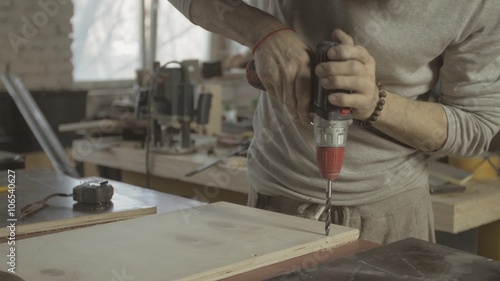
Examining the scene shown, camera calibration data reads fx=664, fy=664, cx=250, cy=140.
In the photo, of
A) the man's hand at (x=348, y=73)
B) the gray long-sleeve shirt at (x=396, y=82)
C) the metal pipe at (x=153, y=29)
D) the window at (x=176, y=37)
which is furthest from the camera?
the window at (x=176, y=37)

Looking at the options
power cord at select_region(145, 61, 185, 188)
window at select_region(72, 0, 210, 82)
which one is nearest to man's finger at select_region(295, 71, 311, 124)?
power cord at select_region(145, 61, 185, 188)

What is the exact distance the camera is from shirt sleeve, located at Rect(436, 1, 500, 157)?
1257mm

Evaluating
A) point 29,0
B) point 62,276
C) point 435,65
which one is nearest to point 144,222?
point 62,276

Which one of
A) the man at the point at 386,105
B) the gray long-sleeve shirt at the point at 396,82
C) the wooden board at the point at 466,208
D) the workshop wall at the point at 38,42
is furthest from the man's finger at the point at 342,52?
the workshop wall at the point at 38,42

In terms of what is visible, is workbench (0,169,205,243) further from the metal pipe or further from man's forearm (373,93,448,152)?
the metal pipe

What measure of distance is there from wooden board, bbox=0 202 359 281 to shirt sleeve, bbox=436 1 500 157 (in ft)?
1.20

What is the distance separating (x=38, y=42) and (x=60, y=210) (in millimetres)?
3329

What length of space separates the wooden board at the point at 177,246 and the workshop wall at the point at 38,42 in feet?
A: 10.7

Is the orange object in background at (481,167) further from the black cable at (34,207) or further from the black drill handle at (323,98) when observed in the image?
the black cable at (34,207)

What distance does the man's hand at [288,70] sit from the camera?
1.06 m

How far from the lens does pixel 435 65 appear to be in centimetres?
133

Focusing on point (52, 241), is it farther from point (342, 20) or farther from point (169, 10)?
point (169, 10)

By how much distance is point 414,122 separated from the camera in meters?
1.21

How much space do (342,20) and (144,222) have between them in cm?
52
